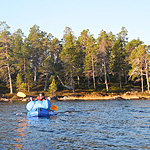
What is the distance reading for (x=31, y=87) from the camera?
6625cm

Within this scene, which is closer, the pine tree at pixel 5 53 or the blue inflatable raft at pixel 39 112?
the blue inflatable raft at pixel 39 112

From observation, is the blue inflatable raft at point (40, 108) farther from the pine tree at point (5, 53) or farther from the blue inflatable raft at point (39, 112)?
the pine tree at point (5, 53)

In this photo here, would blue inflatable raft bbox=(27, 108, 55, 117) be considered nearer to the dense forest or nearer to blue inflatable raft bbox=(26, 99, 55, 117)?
blue inflatable raft bbox=(26, 99, 55, 117)

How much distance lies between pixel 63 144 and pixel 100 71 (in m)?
62.4

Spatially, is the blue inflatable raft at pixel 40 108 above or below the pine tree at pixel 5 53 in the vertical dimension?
below

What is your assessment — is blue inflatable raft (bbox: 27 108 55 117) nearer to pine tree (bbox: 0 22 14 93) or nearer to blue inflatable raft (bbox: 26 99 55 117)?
blue inflatable raft (bbox: 26 99 55 117)

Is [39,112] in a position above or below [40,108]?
below

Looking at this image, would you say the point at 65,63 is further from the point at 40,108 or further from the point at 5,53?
the point at 40,108

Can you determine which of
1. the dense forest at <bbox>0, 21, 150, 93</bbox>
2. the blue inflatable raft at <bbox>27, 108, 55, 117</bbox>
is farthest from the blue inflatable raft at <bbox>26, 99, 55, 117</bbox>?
the dense forest at <bbox>0, 21, 150, 93</bbox>

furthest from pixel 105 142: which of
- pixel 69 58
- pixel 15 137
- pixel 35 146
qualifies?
pixel 69 58

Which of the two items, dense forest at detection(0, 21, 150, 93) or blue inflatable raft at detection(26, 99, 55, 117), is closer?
blue inflatable raft at detection(26, 99, 55, 117)

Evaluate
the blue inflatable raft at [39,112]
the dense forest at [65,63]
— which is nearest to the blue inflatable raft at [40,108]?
the blue inflatable raft at [39,112]

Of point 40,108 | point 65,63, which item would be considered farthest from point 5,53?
point 40,108

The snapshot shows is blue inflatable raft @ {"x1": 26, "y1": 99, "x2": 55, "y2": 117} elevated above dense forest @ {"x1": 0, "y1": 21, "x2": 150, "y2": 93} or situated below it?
below
